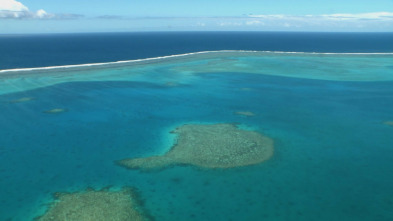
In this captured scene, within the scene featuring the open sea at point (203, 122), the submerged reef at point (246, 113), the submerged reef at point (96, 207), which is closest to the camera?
the submerged reef at point (96, 207)

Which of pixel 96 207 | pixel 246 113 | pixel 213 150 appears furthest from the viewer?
pixel 246 113

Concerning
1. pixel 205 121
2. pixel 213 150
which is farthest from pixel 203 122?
pixel 213 150

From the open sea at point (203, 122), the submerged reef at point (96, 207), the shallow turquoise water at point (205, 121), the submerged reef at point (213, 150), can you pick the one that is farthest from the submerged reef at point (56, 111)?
the submerged reef at point (96, 207)

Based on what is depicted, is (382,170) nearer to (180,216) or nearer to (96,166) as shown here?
(180,216)

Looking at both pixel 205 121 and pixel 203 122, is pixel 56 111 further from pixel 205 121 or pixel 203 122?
pixel 205 121

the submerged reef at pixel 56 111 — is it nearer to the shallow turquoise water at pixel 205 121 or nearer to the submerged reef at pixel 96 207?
the shallow turquoise water at pixel 205 121

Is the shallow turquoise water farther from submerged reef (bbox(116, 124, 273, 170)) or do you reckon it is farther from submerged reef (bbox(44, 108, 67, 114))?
submerged reef (bbox(116, 124, 273, 170))

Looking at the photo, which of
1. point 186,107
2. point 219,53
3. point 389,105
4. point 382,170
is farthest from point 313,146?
point 219,53
